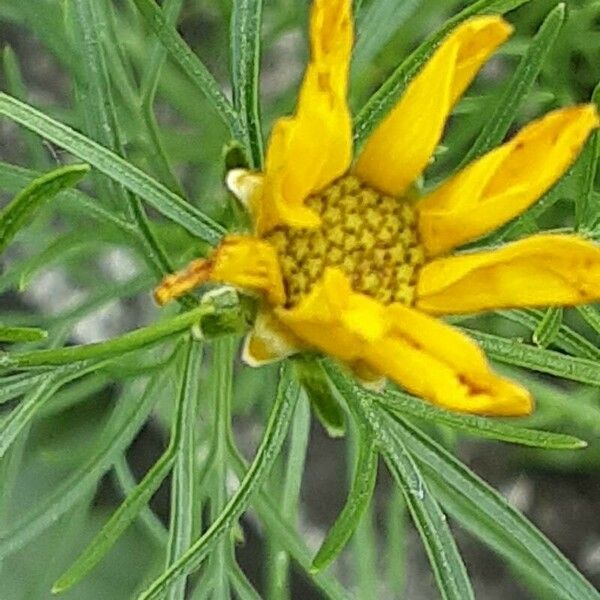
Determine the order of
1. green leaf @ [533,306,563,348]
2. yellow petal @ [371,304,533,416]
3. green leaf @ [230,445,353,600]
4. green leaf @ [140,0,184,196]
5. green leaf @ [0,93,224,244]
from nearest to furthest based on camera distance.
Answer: yellow petal @ [371,304,533,416]
green leaf @ [0,93,224,244]
green leaf @ [533,306,563,348]
green leaf @ [140,0,184,196]
green leaf @ [230,445,353,600]

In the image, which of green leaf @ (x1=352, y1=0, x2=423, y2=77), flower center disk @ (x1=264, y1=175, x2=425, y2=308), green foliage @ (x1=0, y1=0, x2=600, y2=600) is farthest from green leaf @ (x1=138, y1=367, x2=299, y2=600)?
green leaf @ (x1=352, y1=0, x2=423, y2=77)

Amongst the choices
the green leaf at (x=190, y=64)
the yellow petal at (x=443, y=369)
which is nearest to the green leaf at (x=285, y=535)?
the green leaf at (x=190, y=64)

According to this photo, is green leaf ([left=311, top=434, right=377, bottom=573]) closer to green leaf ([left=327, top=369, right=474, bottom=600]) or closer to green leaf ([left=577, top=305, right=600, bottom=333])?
green leaf ([left=327, top=369, right=474, bottom=600])

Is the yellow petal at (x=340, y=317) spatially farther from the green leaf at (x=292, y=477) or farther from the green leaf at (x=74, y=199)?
the green leaf at (x=292, y=477)

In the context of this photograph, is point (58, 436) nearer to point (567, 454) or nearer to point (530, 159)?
point (567, 454)

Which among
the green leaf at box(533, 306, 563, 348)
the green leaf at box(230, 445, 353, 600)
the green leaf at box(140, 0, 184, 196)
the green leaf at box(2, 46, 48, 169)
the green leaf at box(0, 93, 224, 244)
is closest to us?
the green leaf at box(0, 93, 224, 244)

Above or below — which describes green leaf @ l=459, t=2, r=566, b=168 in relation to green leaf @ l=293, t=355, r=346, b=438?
above

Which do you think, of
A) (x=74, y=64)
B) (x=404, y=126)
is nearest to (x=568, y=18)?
(x=74, y=64)
